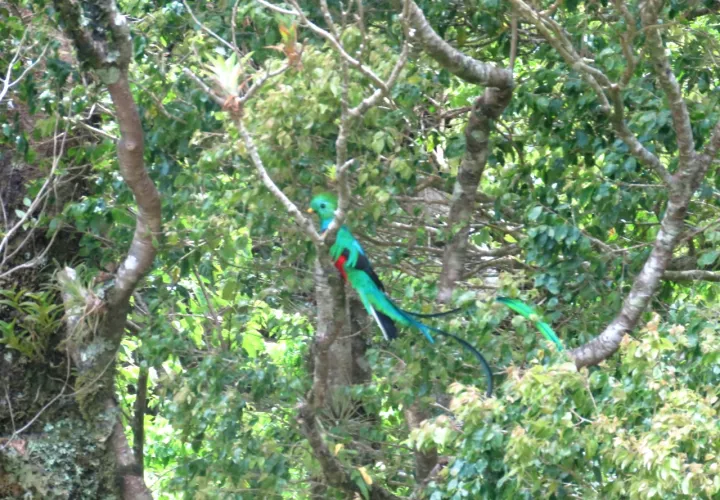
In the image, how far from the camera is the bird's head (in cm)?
410

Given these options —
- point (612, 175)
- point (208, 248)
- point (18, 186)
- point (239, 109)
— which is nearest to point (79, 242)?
point (18, 186)

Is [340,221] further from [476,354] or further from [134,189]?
[134,189]

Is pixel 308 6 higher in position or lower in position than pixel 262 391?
higher

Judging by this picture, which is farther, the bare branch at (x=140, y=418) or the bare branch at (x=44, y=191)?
the bare branch at (x=140, y=418)

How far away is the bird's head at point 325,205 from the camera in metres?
4.10

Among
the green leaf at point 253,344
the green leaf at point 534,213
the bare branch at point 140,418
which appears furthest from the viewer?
the green leaf at point 253,344

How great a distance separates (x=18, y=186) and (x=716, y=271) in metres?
3.20

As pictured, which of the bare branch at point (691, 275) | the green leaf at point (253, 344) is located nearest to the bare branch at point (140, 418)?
the green leaf at point (253, 344)

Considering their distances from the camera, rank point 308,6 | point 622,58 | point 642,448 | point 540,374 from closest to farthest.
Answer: point 642,448, point 540,374, point 622,58, point 308,6

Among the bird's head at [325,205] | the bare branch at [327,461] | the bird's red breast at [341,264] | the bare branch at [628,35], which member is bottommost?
the bare branch at [327,461]

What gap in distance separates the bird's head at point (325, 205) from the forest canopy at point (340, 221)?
0.6 inches

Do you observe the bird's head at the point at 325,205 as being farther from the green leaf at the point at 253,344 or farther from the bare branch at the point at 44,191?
the green leaf at the point at 253,344

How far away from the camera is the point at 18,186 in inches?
195

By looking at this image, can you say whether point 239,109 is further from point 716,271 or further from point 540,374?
point 716,271
